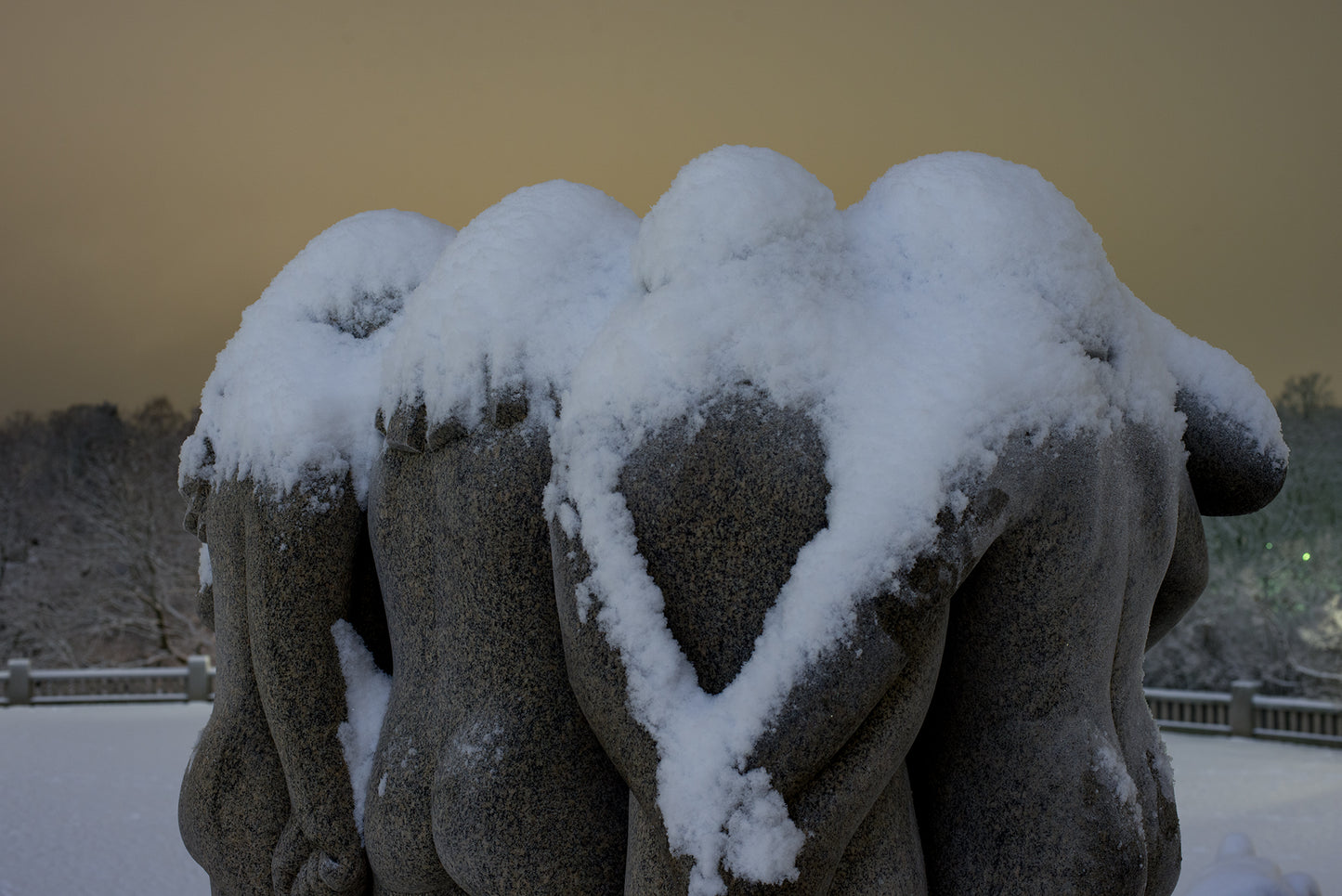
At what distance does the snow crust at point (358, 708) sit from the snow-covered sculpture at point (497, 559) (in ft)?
0.81

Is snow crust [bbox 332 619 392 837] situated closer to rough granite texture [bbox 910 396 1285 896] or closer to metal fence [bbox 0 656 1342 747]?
rough granite texture [bbox 910 396 1285 896]

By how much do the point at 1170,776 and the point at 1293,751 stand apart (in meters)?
13.1

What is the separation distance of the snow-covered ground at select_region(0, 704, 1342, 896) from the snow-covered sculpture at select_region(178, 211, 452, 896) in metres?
6.66

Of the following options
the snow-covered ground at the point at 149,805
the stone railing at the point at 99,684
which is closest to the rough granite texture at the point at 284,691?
the snow-covered ground at the point at 149,805

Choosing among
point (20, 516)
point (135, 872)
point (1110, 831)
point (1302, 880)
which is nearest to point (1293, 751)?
point (1302, 880)

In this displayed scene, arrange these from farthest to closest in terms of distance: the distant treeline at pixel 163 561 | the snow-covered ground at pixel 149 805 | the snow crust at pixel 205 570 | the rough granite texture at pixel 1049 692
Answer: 1. the distant treeline at pixel 163 561
2. the snow-covered ground at pixel 149 805
3. the snow crust at pixel 205 570
4. the rough granite texture at pixel 1049 692

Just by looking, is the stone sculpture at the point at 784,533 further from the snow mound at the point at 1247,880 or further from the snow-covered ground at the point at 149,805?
the snow-covered ground at the point at 149,805

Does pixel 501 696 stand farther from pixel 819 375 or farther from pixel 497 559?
pixel 819 375

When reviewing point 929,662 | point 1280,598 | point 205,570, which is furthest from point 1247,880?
point 1280,598

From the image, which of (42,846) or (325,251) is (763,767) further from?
(42,846)

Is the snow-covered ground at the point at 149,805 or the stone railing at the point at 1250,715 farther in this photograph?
the stone railing at the point at 1250,715

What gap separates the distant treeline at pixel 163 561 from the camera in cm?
1809

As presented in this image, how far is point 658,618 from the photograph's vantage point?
2164mm

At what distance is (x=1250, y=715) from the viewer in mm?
14648
